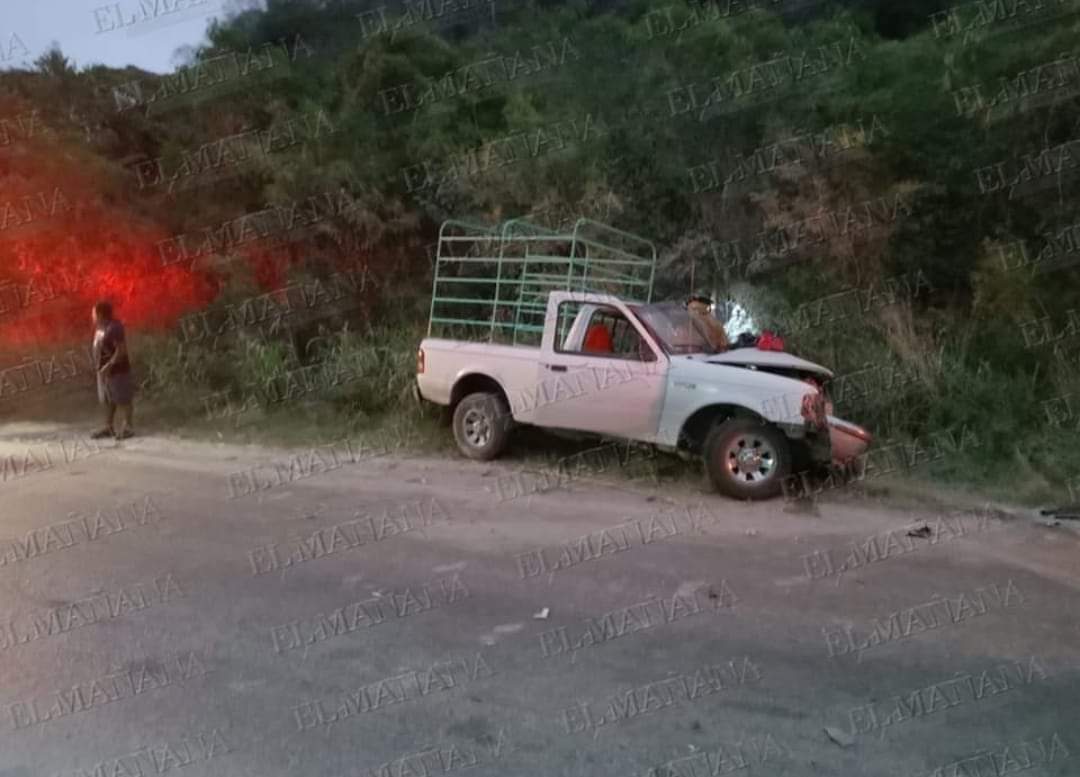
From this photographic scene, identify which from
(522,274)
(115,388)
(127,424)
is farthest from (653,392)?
(127,424)

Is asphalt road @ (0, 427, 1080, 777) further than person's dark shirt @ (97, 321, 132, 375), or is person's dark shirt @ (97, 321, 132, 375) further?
person's dark shirt @ (97, 321, 132, 375)

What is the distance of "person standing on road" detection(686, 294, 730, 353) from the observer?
889 cm

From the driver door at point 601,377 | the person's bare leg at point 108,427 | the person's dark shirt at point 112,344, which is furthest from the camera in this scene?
the person's bare leg at point 108,427

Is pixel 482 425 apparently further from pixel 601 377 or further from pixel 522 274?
pixel 522 274

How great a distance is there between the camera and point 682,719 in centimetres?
408

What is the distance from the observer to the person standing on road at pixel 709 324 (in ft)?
29.2

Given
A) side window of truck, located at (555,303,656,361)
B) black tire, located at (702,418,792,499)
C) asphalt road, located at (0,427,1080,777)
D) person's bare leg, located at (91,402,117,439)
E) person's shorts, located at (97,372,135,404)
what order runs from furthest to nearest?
1. person's bare leg, located at (91,402,117,439)
2. person's shorts, located at (97,372,135,404)
3. side window of truck, located at (555,303,656,361)
4. black tire, located at (702,418,792,499)
5. asphalt road, located at (0,427,1080,777)

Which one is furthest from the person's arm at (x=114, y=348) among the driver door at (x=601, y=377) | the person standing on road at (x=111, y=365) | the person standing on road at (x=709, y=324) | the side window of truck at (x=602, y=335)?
the person standing on road at (x=709, y=324)

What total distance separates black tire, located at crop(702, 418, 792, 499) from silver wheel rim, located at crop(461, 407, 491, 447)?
238cm

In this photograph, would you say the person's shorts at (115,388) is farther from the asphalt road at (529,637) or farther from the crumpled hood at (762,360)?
the crumpled hood at (762,360)

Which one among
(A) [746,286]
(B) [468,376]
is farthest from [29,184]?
(A) [746,286]

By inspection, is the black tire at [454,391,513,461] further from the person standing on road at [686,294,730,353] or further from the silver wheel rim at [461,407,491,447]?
the person standing on road at [686,294,730,353]

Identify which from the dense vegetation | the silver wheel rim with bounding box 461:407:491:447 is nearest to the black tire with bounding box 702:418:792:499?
the dense vegetation

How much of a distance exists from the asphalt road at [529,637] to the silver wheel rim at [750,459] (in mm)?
272
